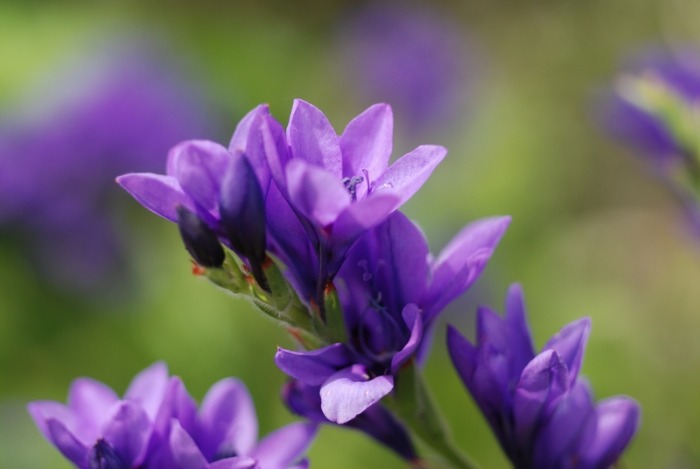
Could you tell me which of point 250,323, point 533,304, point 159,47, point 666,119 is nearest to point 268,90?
point 159,47

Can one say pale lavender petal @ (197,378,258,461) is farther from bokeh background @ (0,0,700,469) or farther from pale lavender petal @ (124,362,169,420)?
bokeh background @ (0,0,700,469)

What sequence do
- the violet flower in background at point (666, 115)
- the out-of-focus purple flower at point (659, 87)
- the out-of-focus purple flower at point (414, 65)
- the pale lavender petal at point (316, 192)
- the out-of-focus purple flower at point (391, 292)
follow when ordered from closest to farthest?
the pale lavender petal at point (316, 192)
the out-of-focus purple flower at point (391, 292)
the violet flower in background at point (666, 115)
the out-of-focus purple flower at point (659, 87)
the out-of-focus purple flower at point (414, 65)

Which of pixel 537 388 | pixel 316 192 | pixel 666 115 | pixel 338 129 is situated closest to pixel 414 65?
pixel 338 129

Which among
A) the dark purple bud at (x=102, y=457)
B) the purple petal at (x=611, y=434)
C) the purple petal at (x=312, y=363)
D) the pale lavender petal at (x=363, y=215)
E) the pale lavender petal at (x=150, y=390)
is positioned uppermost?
the pale lavender petal at (x=363, y=215)

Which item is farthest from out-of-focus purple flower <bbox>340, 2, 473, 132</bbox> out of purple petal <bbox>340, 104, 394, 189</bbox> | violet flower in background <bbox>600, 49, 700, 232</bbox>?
purple petal <bbox>340, 104, 394, 189</bbox>

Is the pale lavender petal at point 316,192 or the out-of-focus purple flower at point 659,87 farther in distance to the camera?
the out-of-focus purple flower at point 659,87

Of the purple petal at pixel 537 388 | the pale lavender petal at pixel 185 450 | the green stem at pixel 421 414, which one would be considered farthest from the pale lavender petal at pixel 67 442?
the purple petal at pixel 537 388

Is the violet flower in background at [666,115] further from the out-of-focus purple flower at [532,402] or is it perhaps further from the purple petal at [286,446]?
the purple petal at [286,446]
